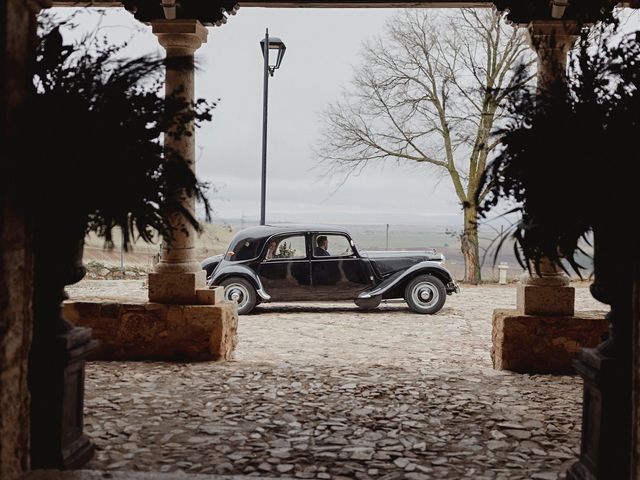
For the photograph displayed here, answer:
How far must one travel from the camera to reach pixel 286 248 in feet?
29.2

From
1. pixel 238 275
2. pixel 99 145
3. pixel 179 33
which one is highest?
pixel 179 33

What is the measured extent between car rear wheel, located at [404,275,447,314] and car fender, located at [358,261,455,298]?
100 mm

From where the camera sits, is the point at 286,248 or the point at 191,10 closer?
the point at 191,10

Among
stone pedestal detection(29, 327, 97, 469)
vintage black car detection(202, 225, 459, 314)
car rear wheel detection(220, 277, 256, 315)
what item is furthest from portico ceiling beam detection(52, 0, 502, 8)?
car rear wheel detection(220, 277, 256, 315)

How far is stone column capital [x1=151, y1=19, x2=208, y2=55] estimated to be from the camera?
492 centimetres

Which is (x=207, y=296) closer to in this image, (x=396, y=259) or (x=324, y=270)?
(x=324, y=270)

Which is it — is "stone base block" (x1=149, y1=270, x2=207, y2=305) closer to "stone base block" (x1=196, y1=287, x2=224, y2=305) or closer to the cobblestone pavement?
"stone base block" (x1=196, y1=287, x2=224, y2=305)

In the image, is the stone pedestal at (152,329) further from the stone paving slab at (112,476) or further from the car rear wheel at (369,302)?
the car rear wheel at (369,302)

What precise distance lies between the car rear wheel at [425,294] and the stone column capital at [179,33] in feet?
16.7

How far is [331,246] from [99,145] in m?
6.71

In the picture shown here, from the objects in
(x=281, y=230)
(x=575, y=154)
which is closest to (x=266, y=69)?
(x=281, y=230)

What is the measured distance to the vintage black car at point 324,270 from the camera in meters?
8.78

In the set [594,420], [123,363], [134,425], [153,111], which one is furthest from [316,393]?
[153,111]

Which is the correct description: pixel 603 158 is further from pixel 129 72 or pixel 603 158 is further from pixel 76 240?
pixel 76 240
